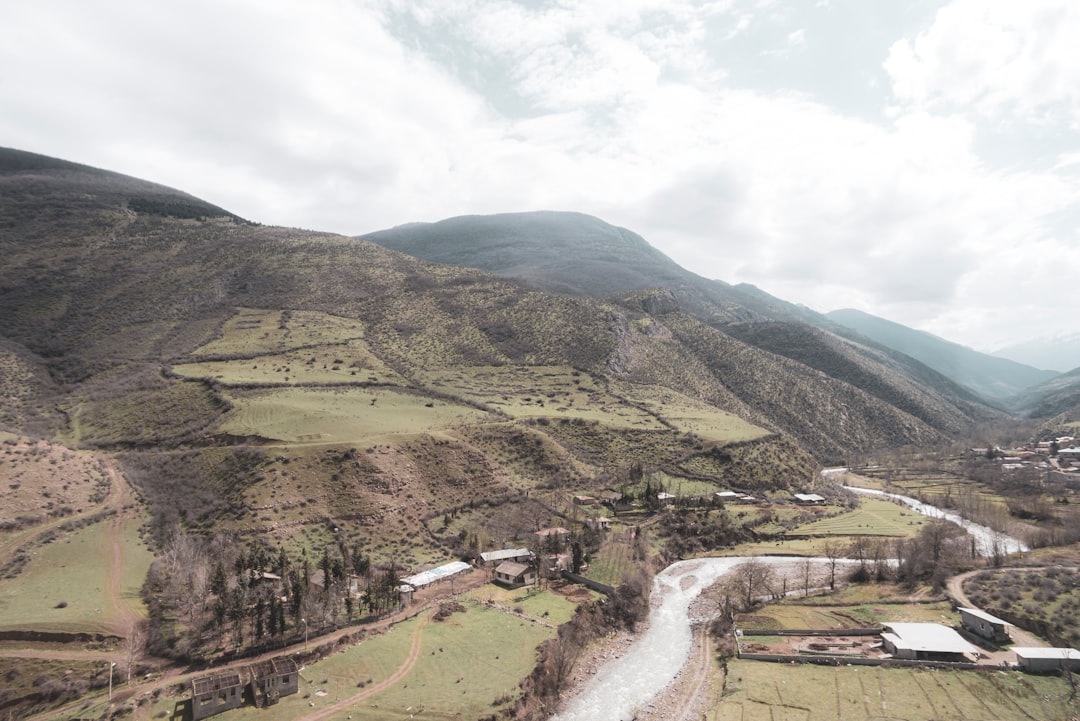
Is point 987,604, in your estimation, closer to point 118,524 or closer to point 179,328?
point 118,524

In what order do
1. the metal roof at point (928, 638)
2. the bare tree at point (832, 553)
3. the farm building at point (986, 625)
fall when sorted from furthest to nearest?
the bare tree at point (832, 553), the farm building at point (986, 625), the metal roof at point (928, 638)

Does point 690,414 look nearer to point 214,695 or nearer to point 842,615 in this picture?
point 842,615

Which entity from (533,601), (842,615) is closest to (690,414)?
(842,615)

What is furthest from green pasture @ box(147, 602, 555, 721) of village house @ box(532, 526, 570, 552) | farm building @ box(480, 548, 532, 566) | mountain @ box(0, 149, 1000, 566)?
mountain @ box(0, 149, 1000, 566)

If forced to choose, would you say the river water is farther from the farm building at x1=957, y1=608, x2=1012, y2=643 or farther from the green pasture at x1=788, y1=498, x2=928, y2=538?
the farm building at x1=957, y1=608, x2=1012, y2=643

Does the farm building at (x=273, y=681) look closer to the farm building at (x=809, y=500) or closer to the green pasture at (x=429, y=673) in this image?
the green pasture at (x=429, y=673)

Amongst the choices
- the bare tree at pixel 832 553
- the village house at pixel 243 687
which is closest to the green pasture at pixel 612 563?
the bare tree at pixel 832 553
